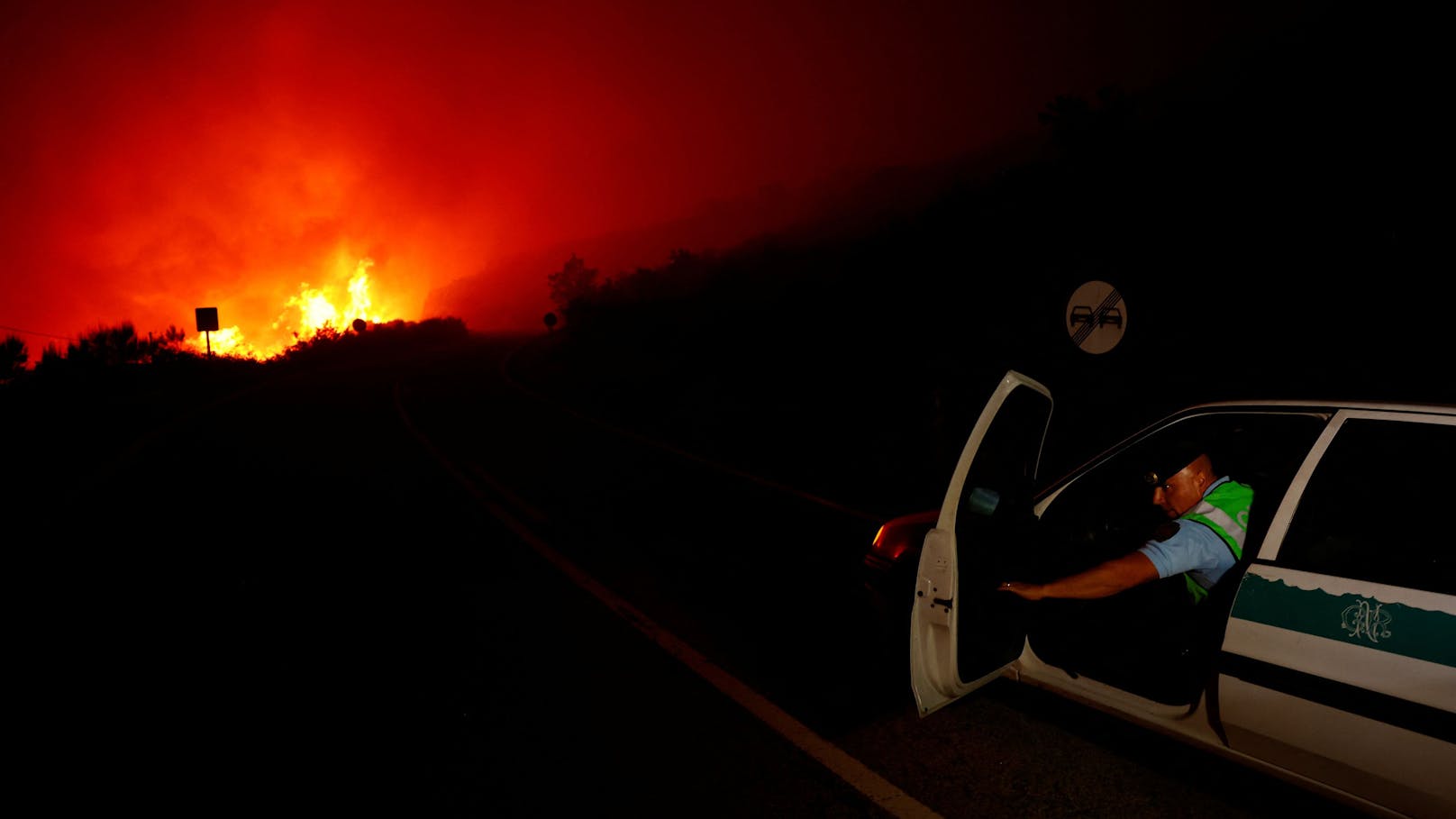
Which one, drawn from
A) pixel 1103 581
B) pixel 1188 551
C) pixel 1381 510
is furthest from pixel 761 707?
pixel 1381 510

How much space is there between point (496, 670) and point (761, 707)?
154cm

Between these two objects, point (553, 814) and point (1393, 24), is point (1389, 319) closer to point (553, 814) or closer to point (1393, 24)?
point (1393, 24)

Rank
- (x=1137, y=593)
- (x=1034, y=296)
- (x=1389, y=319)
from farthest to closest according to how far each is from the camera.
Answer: (x=1034, y=296) < (x=1389, y=319) < (x=1137, y=593)

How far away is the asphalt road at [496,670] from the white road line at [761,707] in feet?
0.09

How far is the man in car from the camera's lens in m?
3.30

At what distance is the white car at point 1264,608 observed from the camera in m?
2.51

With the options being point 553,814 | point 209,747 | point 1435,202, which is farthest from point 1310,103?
point 209,747

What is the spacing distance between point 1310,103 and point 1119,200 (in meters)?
3.44

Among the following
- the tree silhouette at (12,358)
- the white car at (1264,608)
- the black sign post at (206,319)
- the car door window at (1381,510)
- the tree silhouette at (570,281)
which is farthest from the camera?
the tree silhouette at (570,281)

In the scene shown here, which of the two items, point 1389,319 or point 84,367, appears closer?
point 1389,319

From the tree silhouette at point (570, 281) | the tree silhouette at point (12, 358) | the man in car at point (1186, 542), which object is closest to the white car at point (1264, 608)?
the man in car at point (1186, 542)

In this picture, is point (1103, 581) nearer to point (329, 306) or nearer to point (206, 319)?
point (206, 319)

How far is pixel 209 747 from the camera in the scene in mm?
3730

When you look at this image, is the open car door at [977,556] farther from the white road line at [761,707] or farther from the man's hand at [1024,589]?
the white road line at [761,707]
